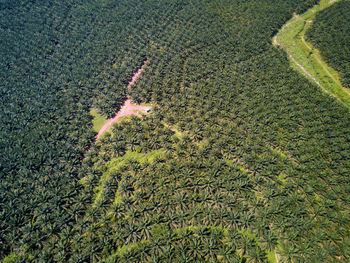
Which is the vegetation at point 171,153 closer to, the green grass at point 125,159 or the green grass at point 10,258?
the green grass at point 125,159

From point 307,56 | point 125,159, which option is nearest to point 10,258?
point 125,159

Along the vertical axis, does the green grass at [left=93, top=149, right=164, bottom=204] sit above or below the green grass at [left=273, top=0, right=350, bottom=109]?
below

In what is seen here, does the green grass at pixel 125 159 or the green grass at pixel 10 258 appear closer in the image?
the green grass at pixel 10 258

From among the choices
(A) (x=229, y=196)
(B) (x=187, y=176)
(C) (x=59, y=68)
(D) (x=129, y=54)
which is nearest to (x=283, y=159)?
(A) (x=229, y=196)

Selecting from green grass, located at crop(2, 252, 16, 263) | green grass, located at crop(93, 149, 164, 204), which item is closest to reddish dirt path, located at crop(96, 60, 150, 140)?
green grass, located at crop(93, 149, 164, 204)

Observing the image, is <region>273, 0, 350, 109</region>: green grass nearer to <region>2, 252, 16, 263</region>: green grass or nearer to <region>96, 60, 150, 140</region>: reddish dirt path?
<region>96, 60, 150, 140</region>: reddish dirt path

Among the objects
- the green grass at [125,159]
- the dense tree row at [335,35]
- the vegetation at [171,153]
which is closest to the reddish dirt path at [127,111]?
the vegetation at [171,153]

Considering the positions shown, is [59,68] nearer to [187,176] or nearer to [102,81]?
[102,81]
